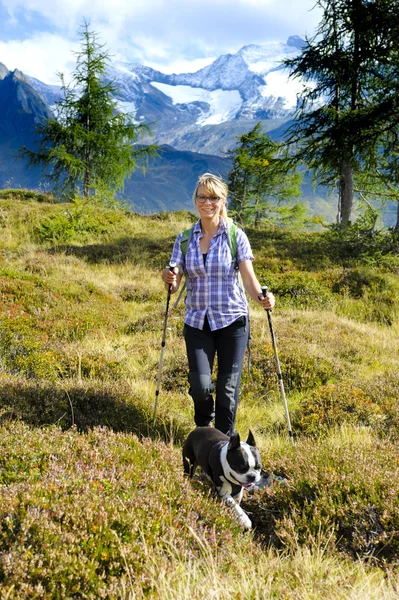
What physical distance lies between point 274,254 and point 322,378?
9577 mm

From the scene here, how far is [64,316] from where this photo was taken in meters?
8.84

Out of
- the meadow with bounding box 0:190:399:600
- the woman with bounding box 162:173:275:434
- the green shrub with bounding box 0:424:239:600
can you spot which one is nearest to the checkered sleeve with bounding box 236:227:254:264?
the woman with bounding box 162:173:275:434

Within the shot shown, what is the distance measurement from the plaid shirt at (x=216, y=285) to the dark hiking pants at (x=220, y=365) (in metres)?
0.11

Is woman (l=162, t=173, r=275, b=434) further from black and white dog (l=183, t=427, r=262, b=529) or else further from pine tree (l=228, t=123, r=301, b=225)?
pine tree (l=228, t=123, r=301, b=225)

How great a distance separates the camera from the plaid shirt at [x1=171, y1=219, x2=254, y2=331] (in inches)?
168

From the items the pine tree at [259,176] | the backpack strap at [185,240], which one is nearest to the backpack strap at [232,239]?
the backpack strap at [185,240]

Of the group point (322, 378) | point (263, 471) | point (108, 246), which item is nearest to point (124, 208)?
point (108, 246)

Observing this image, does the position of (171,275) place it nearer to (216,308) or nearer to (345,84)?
(216,308)

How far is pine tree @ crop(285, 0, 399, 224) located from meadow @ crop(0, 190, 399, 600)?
6.37m

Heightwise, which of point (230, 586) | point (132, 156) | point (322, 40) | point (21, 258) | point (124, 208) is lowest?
point (230, 586)

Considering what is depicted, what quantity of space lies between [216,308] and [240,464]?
1536 mm

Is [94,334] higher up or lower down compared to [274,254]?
lower down

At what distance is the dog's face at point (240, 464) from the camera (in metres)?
3.29

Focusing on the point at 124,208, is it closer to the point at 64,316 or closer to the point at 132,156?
the point at 132,156
